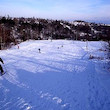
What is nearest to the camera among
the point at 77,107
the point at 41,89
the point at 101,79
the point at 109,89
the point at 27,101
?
the point at 77,107

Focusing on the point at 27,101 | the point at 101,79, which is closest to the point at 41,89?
the point at 27,101

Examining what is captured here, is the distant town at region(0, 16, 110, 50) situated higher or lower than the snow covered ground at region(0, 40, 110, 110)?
higher

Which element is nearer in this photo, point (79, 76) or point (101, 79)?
point (101, 79)

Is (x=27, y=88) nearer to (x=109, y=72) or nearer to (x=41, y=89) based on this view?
(x=41, y=89)

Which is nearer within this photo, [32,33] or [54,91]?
[54,91]

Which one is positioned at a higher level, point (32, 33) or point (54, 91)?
point (32, 33)

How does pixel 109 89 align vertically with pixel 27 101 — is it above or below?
above

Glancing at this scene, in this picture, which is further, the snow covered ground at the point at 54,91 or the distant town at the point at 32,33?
the distant town at the point at 32,33

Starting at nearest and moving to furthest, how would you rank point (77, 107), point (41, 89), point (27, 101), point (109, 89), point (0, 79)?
point (77, 107) < point (27, 101) < point (109, 89) < point (41, 89) < point (0, 79)

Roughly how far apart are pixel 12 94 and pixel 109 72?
1002 cm

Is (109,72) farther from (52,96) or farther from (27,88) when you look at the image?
(27,88)

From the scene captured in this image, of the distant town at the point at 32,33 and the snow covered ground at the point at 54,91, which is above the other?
the distant town at the point at 32,33

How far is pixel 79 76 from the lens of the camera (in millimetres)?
14000

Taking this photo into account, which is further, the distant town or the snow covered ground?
the distant town
